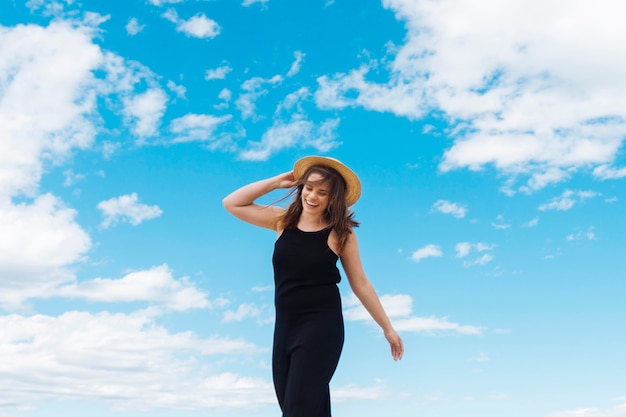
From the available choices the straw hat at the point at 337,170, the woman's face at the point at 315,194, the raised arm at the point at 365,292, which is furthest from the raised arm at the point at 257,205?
the raised arm at the point at 365,292

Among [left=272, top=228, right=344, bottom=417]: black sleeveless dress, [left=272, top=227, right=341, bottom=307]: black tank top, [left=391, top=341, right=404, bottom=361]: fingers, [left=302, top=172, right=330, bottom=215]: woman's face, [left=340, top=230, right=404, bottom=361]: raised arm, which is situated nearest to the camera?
[left=272, top=228, right=344, bottom=417]: black sleeveless dress

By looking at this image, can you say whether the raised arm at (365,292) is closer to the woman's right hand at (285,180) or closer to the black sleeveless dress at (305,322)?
the black sleeveless dress at (305,322)

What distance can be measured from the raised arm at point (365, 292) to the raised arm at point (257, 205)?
2.20 ft

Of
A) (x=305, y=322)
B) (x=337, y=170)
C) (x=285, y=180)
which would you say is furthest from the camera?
(x=285, y=180)

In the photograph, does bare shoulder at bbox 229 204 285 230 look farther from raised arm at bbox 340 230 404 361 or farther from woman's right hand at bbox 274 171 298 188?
raised arm at bbox 340 230 404 361

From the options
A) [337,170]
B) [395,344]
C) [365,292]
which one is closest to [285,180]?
[337,170]

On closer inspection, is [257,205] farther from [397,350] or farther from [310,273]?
[397,350]

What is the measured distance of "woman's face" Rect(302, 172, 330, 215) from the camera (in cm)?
633

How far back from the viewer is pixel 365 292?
6.49 m

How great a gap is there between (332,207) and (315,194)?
185mm

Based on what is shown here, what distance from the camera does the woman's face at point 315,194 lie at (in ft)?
20.8

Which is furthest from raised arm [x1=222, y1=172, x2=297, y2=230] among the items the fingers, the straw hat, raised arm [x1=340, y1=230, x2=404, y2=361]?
the fingers

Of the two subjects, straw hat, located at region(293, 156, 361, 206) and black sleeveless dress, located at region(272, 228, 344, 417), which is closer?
black sleeveless dress, located at region(272, 228, 344, 417)

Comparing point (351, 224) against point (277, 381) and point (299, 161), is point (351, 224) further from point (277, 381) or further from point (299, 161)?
point (277, 381)
